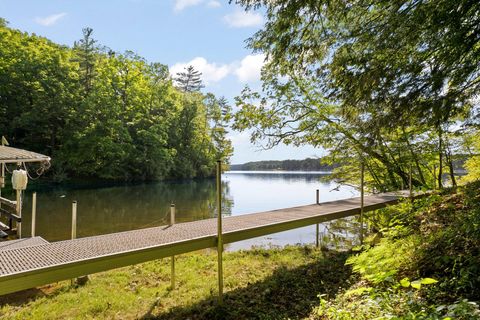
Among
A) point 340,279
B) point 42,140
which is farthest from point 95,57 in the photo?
point 340,279

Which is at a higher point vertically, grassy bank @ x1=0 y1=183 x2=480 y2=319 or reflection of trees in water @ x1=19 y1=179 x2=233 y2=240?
grassy bank @ x1=0 y1=183 x2=480 y2=319

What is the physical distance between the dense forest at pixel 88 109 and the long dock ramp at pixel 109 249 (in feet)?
67.6

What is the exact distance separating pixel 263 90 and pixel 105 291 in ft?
24.6

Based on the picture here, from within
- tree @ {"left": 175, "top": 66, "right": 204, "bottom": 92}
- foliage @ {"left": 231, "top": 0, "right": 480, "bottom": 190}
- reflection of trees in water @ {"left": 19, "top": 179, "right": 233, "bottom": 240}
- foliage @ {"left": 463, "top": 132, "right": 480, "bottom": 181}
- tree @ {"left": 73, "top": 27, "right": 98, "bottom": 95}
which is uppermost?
tree @ {"left": 175, "top": 66, "right": 204, "bottom": 92}

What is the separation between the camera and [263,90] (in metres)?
9.98

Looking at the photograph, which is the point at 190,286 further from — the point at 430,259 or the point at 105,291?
the point at 430,259

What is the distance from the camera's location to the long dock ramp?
303 centimetres

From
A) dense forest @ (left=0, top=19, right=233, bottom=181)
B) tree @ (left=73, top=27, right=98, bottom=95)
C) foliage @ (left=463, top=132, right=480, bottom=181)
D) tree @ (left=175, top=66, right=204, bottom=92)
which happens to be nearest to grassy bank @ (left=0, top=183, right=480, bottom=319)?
foliage @ (left=463, top=132, right=480, bottom=181)

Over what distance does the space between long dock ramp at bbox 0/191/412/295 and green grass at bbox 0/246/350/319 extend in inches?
28.0

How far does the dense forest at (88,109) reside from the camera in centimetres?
2300

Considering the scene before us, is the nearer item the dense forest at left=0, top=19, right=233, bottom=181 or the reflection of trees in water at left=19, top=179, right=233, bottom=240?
the reflection of trees in water at left=19, top=179, right=233, bottom=240

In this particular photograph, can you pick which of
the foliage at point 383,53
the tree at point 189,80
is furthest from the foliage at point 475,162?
the tree at point 189,80

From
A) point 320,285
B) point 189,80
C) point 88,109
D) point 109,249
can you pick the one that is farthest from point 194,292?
point 189,80

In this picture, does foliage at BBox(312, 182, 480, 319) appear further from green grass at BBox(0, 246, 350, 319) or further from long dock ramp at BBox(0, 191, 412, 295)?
long dock ramp at BBox(0, 191, 412, 295)
